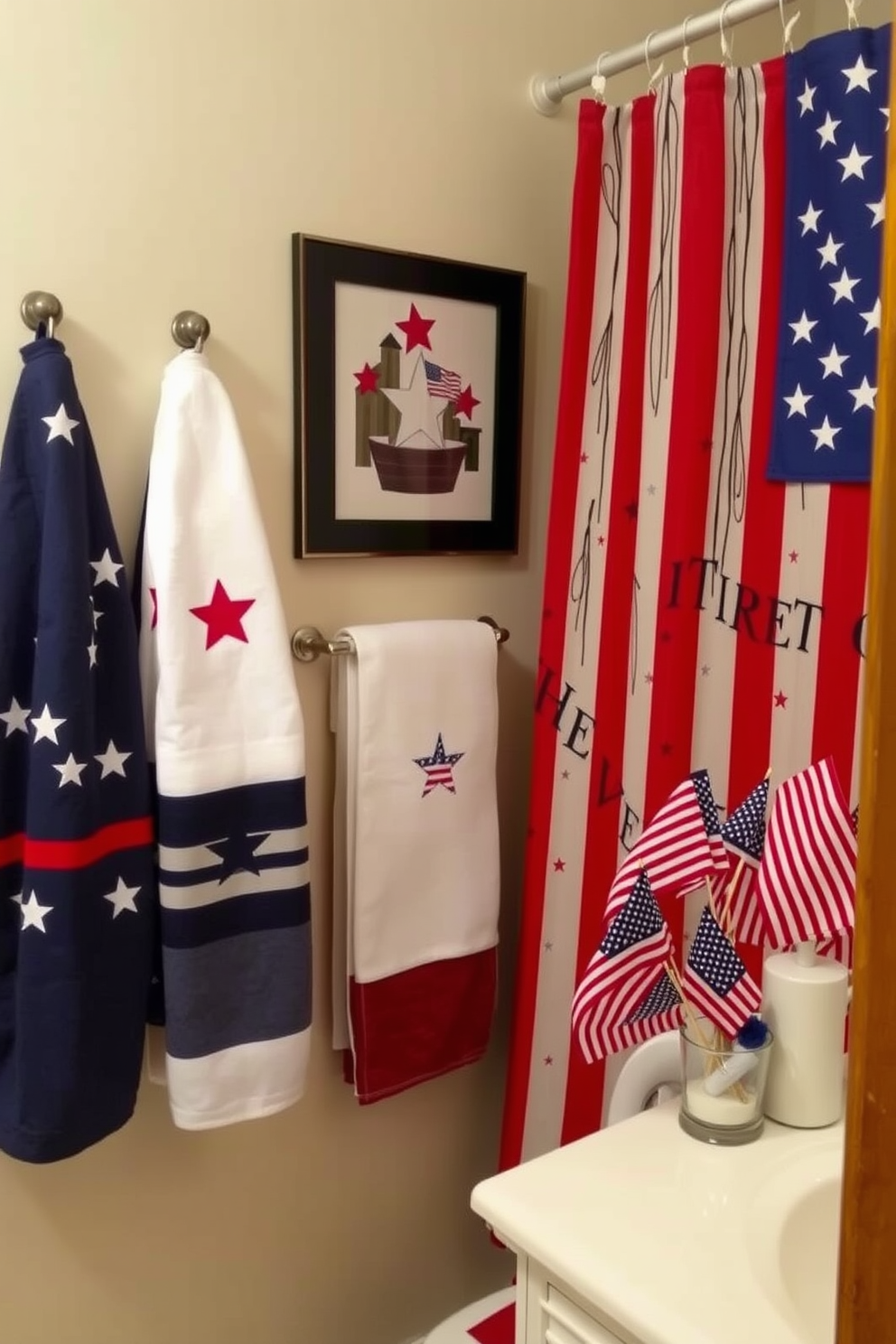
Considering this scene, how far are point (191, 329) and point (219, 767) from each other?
1.63 feet

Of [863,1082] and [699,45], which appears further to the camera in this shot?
[699,45]

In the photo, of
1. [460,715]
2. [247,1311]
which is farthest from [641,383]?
[247,1311]

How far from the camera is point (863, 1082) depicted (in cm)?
56

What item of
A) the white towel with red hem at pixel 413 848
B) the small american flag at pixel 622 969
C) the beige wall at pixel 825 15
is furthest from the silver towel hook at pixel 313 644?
the beige wall at pixel 825 15

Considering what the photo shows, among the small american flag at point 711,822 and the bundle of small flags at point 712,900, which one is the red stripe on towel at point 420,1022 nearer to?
the bundle of small flags at point 712,900

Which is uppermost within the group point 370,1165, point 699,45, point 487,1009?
point 699,45

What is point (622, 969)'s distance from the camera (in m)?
1.05

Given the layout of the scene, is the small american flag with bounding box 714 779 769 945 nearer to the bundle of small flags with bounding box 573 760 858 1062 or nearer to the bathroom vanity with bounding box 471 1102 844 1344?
the bundle of small flags with bounding box 573 760 858 1062

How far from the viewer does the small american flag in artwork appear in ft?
5.04

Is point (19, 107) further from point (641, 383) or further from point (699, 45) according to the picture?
point (699, 45)

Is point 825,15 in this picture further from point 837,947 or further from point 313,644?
point 837,947

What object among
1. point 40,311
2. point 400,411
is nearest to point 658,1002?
point 400,411

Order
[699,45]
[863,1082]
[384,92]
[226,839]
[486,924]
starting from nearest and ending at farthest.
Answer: [863,1082] → [226,839] → [384,92] → [486,924] → [699,45]

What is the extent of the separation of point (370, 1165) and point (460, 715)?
674mm
